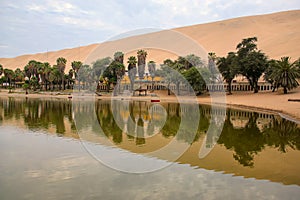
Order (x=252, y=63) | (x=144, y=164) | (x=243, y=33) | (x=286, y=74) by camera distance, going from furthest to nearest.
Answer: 1. (x=243, y=33)
2. (x=252, y=63)
3. (x=286, y=74)
4. (x=144, y=164)

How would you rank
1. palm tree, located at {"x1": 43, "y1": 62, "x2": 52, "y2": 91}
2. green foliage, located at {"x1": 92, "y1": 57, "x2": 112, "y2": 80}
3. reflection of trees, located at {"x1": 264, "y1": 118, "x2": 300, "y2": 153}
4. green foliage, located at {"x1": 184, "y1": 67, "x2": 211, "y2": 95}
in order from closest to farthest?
reflection of trees, located at {"x1": 264, "y1": 118, "x2": 300, "y2": 153} < green foliage, located at {"x1": 184, "y1": 67, "x2": 211, "y2": 95} < green foliage, located at {"x1": 92, "y1": 57, "x2": 112, "y2": 80} < palm tree, located at {"x1": 43, "y1": 62, "x2": 52, "y2": 91}

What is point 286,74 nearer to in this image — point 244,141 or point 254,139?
point 254,139

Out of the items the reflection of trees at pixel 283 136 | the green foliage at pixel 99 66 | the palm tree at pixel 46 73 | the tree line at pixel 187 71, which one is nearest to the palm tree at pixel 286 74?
the tree line at pixel 187 71

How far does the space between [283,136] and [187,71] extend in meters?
49.6

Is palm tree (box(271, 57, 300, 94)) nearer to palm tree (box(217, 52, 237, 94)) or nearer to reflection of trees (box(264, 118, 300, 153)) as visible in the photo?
palm tree (box(217, 52, 237, 94))

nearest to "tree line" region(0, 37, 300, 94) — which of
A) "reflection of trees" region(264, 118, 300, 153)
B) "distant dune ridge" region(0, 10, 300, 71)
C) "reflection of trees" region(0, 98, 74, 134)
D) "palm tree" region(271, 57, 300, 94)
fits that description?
"palm tree" region(271, 57, 300, 94)

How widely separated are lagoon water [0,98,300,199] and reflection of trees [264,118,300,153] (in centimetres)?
6

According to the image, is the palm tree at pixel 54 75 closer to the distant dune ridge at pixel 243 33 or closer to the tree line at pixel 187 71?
the tree line at pixel 187 71

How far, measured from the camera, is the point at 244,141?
1903 cm

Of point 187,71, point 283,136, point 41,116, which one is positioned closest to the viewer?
point 283,136

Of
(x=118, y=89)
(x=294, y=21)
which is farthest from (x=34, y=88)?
(x=294, y=21)

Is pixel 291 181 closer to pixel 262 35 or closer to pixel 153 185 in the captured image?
pixel 153 185

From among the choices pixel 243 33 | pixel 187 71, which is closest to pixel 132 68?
pixel 187 71

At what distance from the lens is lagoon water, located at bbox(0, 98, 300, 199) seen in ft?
33.1
